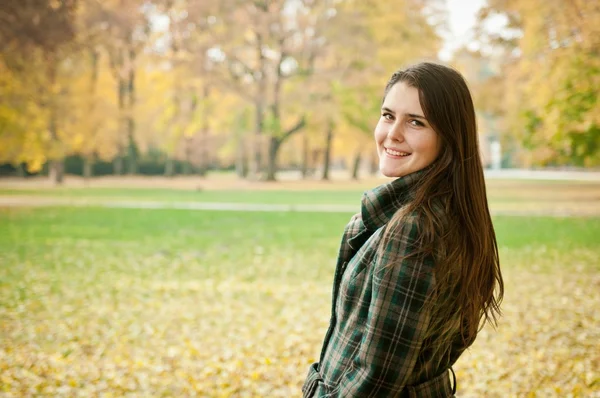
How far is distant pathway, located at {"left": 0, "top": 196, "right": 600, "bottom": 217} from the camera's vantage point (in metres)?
Result: 19.4

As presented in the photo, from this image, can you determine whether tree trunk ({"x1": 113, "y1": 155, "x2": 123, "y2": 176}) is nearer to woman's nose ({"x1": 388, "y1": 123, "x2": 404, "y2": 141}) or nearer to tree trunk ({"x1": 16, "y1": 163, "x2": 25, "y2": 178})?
tree trunk ({"x1": 16, "y1": 163, "x2": 25, "y2": 178})

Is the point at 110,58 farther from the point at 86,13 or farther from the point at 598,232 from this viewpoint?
the point at 598,232

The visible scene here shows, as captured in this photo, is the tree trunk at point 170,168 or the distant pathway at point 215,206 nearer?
the distant pathway at point 215,206

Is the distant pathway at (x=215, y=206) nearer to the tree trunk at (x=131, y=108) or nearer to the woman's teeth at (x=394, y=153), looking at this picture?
the tree trunk at (x=131, y=108)

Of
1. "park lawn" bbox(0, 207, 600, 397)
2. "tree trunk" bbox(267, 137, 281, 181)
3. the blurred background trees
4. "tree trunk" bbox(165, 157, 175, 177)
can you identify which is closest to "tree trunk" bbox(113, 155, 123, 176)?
the blurred background trees

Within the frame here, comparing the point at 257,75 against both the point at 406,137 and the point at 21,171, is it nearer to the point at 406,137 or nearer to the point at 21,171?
the point at 21,171

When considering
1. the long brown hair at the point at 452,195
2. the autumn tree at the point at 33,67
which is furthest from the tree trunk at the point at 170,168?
the long brown hair at the point at 452,195

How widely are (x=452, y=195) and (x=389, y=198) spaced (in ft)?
0.61

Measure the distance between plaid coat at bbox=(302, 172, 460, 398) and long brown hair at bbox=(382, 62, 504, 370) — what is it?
7cm

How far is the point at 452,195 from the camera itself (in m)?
1.71

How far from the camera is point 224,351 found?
5.90 metres

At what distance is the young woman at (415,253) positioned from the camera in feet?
5.16

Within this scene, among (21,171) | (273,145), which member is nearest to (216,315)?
(273,145)

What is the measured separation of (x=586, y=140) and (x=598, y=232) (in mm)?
10593
